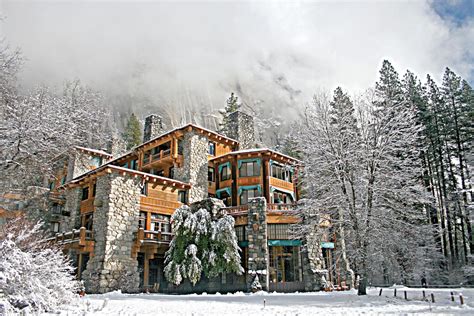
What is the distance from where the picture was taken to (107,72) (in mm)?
93375

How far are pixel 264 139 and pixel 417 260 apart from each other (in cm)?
6851

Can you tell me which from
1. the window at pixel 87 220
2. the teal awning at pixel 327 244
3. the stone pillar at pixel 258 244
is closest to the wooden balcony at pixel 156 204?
the window at pixel 87 220

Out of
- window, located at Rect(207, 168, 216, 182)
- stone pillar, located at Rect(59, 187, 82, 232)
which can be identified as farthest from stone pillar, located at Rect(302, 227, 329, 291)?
stone pillar, located at Rect(59, 187, 82, 232)

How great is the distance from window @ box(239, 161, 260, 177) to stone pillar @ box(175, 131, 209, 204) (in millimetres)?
3117

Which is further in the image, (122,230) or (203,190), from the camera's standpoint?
(203,190)

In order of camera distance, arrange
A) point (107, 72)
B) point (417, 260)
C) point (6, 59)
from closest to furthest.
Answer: point (6, 59), point (417, 260), point (107, 72)

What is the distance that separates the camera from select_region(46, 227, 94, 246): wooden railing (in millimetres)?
24227

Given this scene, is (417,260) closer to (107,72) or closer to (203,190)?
(203,190)

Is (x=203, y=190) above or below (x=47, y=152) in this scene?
above

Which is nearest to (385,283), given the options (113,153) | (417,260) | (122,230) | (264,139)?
(417,260)

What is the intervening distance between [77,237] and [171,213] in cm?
666

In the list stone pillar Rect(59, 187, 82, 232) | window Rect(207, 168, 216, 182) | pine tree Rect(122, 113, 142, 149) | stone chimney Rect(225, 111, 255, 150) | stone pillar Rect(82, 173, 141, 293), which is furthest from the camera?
pine tree Rect(122, 113, 142, 149)

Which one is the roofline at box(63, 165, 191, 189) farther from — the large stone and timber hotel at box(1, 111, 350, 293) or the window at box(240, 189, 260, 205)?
the window at box(240, 189, 260, 205)

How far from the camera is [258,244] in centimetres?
2386
